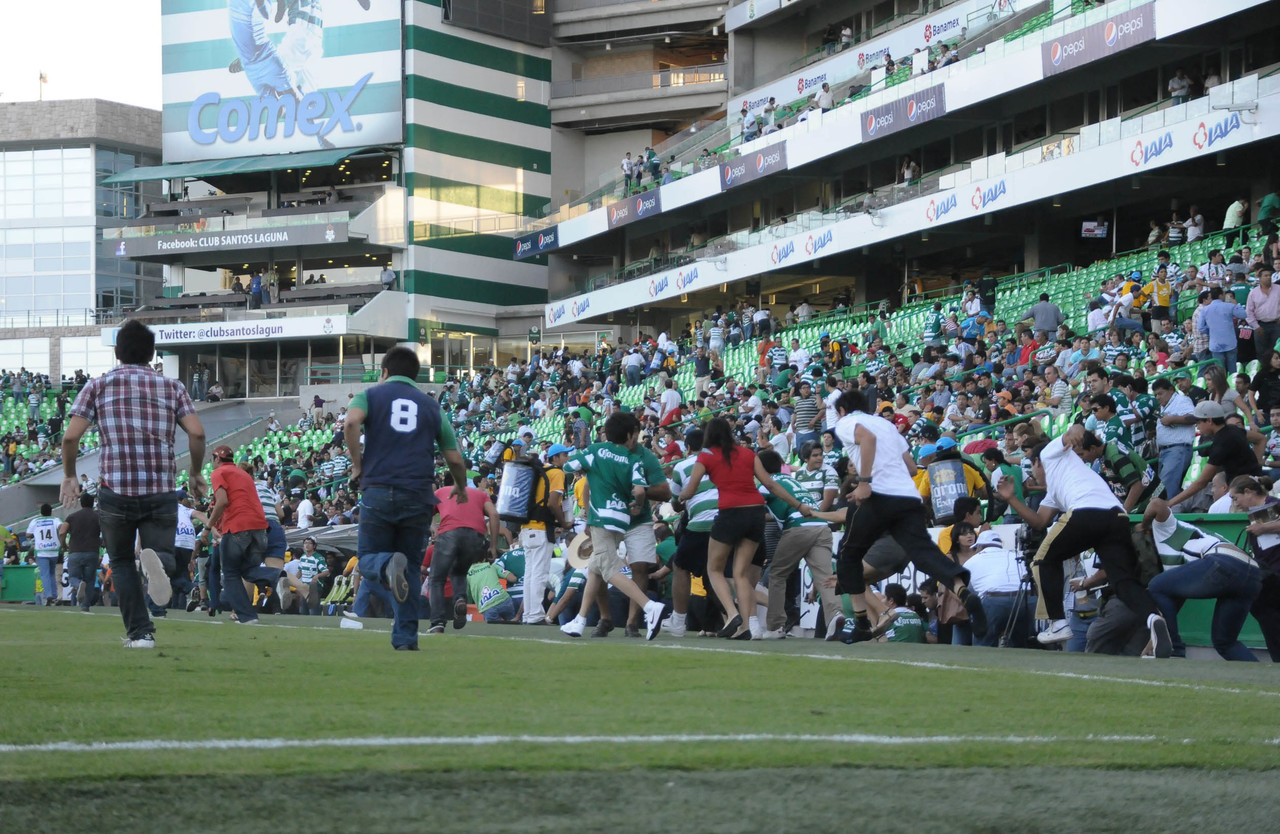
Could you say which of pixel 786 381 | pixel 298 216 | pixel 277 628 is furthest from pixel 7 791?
pixel 298 216

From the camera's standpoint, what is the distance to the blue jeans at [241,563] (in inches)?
604

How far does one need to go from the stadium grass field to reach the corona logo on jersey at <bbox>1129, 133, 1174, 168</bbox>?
23545 millimetres

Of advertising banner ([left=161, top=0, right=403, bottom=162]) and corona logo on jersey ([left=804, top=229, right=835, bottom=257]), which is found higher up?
advertising banner ([left=161, top=0, right=403, bottom=162])

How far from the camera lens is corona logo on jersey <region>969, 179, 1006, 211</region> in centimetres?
3478

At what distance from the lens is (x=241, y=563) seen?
15.6 m

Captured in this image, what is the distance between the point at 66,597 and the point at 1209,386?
68.3ft

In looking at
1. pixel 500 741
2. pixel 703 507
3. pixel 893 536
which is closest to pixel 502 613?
pixel 703 507

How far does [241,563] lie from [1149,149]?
70.0 feet

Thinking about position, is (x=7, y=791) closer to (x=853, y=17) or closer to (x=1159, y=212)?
(x=1159, y=212)

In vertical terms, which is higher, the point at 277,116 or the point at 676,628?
the point at 277,116

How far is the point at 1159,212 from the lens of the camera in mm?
35469

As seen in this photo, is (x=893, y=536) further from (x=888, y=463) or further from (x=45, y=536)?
(x=45, y=536)

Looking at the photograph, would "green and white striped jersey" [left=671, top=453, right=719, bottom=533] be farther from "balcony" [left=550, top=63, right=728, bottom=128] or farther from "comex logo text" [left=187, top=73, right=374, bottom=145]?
"comex logo text" [left=187, top=73, right=374, bottom=145]

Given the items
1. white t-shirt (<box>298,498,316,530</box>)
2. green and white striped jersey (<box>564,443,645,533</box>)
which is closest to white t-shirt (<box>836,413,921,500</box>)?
green and white striped jersey (<box>564,443,645,533</box>)
